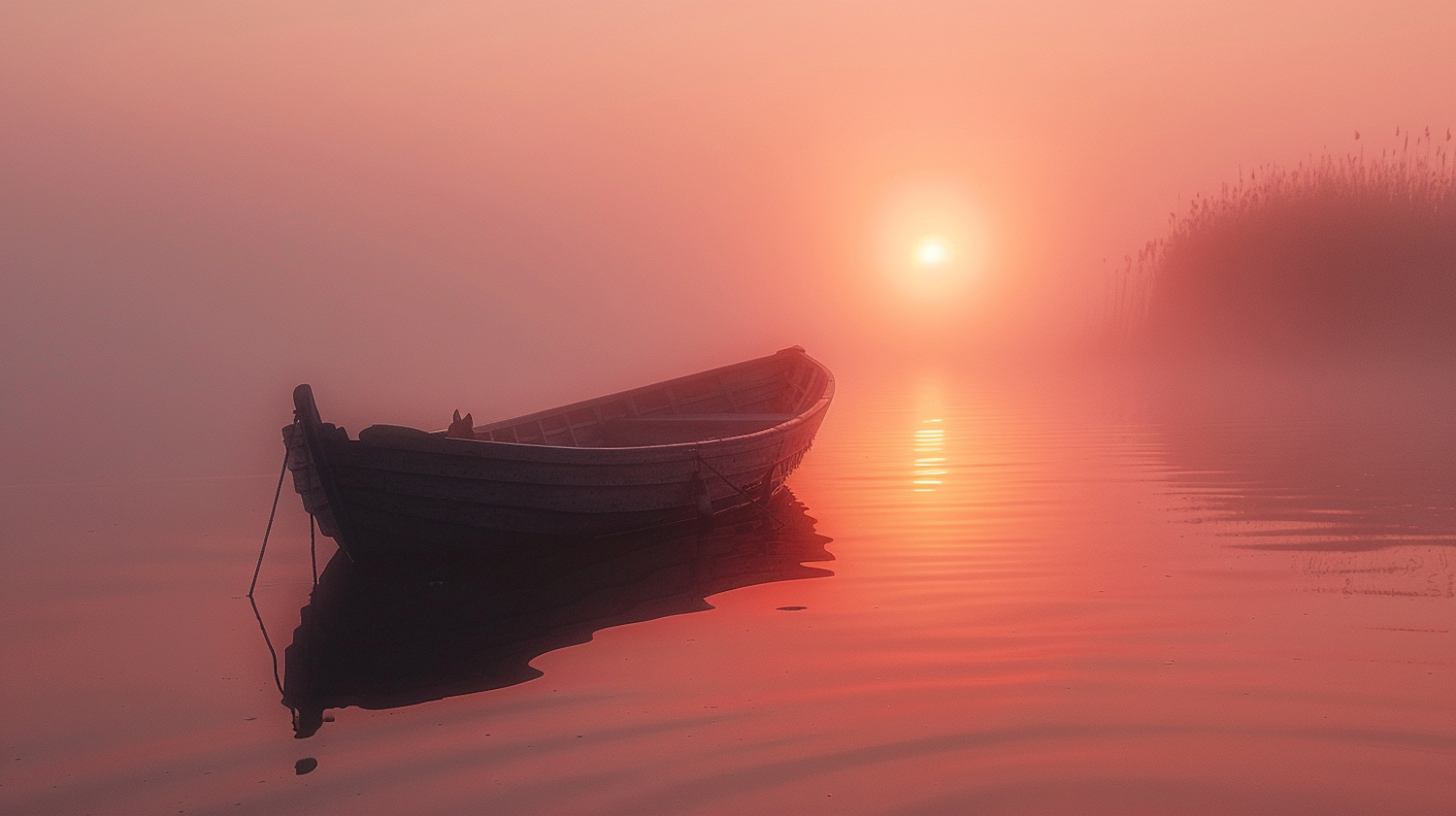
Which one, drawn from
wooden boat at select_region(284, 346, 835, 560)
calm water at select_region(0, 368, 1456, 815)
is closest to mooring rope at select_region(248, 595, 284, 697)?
calm water at select_region(0, 368, 1456, 815)

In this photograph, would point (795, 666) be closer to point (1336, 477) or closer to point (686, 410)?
point (686, 410)

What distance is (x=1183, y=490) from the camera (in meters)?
14.7

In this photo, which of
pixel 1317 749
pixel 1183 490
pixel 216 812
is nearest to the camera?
pixel 216 812

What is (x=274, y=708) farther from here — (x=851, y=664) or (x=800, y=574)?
(x=800, y=574)

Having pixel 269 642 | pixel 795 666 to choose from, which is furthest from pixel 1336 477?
pixel 269 642

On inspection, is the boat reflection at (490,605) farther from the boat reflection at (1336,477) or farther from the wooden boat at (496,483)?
the boat reflection at (1336,477)

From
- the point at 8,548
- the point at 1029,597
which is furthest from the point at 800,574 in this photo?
the point at 8,548

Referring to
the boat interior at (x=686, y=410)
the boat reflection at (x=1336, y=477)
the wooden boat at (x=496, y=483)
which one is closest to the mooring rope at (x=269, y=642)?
the wooden boat at (x=496, y=483)

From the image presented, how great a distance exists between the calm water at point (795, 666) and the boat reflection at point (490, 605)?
0.05 metres

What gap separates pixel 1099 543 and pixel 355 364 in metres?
87.7

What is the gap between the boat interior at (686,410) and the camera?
15.7 m

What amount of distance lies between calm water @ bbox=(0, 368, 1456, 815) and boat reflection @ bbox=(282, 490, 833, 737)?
0.16 ft

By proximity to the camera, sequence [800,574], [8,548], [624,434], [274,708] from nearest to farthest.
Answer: [274,708] → [800,574] → [8,548] → [624,434]

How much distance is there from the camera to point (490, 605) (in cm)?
933
